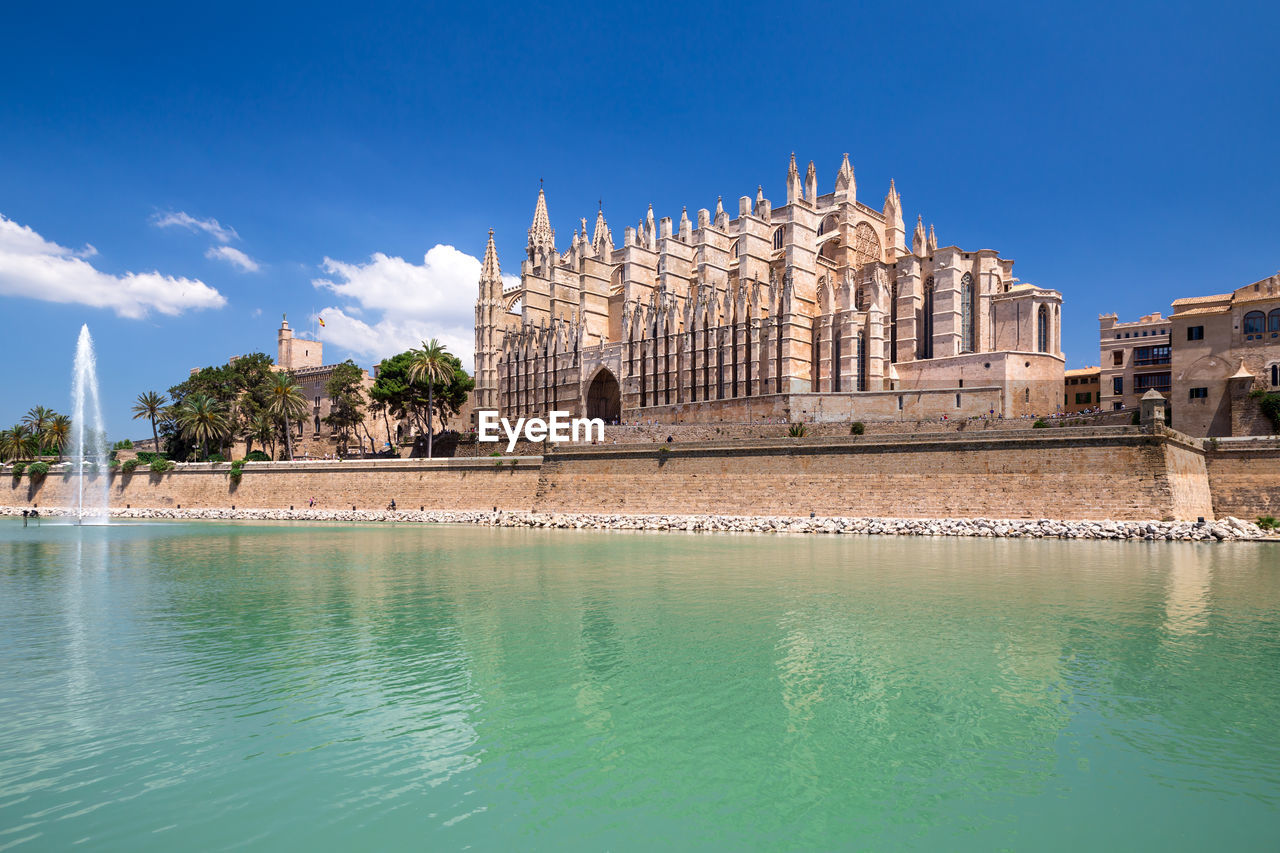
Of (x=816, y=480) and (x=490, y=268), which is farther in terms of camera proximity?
(x=490, y=268)

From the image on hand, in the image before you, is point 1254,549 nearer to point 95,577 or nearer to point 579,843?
point 579,843

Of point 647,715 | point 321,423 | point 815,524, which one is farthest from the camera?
point 321,423

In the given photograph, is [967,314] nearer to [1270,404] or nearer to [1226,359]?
[1226,359]

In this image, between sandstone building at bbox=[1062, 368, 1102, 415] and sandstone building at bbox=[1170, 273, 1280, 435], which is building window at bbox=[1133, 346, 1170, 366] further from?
sandstone building at bbox=[1170, 273, 1280, 435]

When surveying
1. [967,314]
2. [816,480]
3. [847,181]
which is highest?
[847,181]

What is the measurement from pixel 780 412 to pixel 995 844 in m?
38.5

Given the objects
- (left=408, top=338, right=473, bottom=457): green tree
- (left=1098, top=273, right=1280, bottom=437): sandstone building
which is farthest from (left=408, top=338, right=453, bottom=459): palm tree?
(left=1098, top=273, right=1280, bottom=437): sandstone building

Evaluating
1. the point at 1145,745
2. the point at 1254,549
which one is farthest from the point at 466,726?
the point at 1254,549

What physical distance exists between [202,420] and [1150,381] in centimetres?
5828

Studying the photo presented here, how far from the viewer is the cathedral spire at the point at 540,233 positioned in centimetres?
7775

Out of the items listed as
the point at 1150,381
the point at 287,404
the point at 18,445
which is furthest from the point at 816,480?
the point at 18,445

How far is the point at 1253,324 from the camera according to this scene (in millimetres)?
35188

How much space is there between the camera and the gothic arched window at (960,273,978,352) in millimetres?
46594

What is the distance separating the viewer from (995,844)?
19.6 feet
